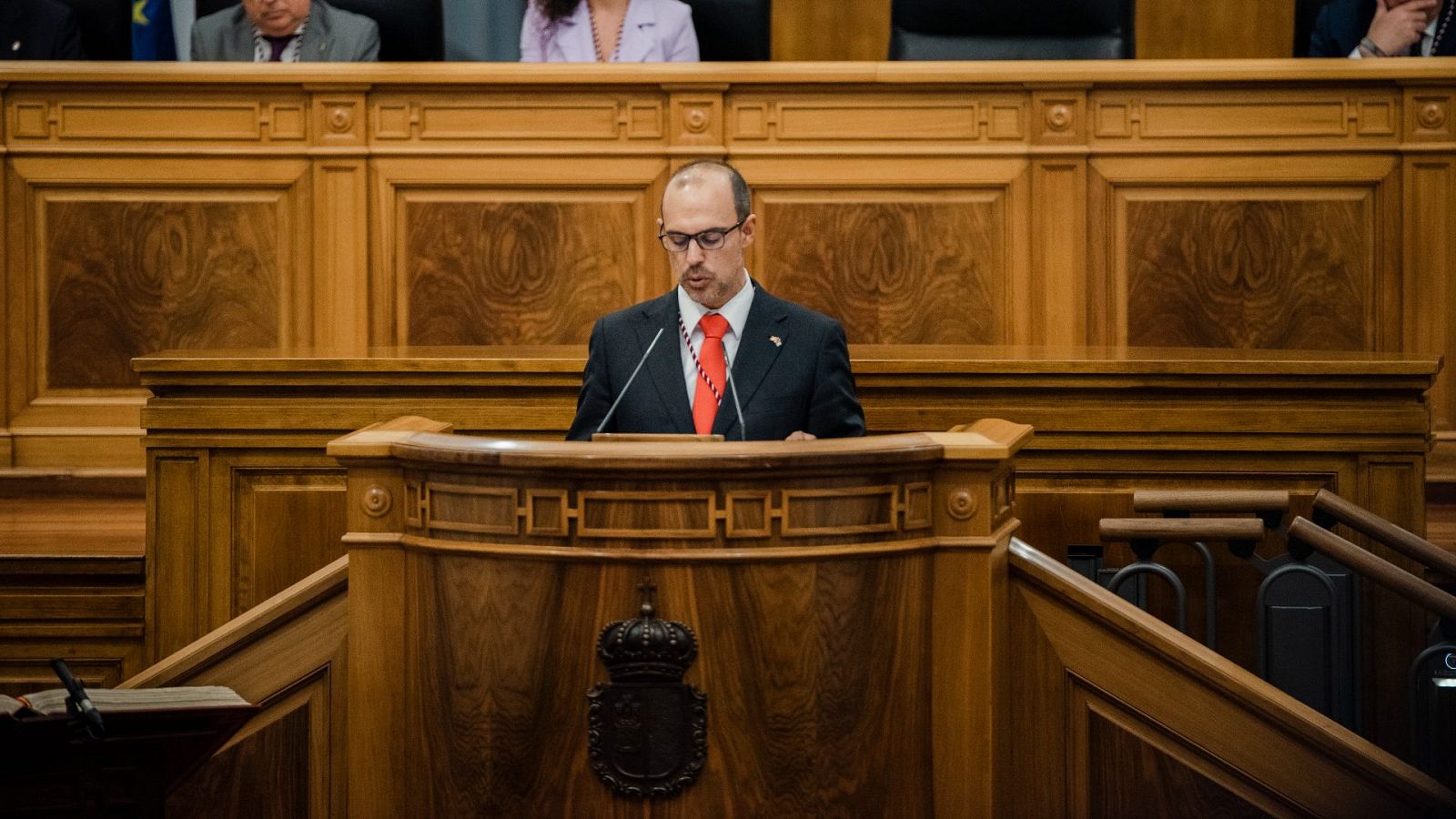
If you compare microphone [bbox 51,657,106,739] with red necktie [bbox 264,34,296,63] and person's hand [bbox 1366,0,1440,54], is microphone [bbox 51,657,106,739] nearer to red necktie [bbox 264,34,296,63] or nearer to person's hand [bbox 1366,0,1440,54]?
red necktie [bbox 264,34,296,63]

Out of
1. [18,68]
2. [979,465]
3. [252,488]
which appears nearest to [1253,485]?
[979,465]

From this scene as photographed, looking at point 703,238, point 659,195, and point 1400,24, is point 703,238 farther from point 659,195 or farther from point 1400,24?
point 1400,24

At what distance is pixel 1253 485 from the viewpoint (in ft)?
9.96

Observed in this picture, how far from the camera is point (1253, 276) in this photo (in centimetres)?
415

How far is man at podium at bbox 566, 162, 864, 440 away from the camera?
2.50 metres

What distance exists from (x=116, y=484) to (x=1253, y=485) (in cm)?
278

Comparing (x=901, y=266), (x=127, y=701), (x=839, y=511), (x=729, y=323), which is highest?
(x=901, y=266)

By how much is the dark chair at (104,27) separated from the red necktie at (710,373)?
10.4 ft

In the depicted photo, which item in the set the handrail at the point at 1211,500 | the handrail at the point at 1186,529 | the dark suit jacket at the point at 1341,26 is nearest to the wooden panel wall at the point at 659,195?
the dark suit jacket at the point at 1341,26

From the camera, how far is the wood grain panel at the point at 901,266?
419 centimetres

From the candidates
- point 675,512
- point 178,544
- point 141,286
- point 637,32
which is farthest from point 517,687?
point 637,32

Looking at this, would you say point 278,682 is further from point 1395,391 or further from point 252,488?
point 1395,391

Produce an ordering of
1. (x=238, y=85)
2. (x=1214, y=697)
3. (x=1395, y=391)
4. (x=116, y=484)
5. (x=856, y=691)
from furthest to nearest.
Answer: (x=238, y=85) → (x=116, y=484) → (x=1395, y=391) → (x=1214, y=697) → (x=856, y=691)

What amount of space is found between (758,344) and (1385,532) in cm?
116
